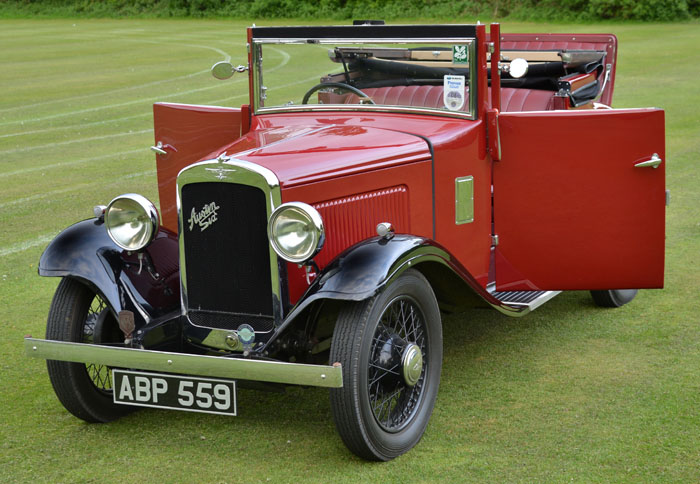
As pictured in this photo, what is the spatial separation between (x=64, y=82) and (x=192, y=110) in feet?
48.6

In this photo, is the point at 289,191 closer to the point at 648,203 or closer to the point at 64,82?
the point at 648,203

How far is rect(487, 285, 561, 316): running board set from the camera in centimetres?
472

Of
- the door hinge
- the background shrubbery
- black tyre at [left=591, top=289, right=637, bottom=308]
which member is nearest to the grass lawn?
black tyre at [left=591, top=289, right=637, bottom=308]

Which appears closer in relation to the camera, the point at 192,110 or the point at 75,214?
the point at 192,110

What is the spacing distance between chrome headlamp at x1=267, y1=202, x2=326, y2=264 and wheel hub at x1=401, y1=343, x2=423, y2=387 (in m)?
0.61

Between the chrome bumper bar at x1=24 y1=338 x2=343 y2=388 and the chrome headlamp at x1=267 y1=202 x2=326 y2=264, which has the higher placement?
the chrome headlamp at x1=267 y1=202 x2=326 y2=264

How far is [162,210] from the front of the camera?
17.9ft

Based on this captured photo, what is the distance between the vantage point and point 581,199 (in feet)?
15.6

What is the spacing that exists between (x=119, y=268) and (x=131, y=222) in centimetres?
22

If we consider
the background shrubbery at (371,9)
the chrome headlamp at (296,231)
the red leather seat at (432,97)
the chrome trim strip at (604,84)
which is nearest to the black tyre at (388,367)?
the chrome headlamp at (296,231)

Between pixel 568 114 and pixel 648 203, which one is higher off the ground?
pixel 568 114

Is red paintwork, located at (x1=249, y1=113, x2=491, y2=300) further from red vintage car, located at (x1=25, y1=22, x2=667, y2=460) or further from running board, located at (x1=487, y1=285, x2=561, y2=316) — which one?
running board, located at (x1=487, y1=285, x2=561, y2=316)

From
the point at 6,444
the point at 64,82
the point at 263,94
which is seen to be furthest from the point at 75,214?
the point at 64,82

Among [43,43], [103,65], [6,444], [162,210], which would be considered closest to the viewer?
[6,444]
